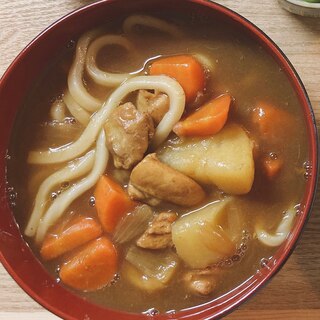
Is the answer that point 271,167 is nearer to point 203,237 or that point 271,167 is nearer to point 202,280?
point 203,237

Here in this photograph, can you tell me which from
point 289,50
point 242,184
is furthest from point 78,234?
point 289,50

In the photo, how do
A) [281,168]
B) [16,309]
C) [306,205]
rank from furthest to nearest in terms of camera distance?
[16,309] → [281,168] → [306,205]

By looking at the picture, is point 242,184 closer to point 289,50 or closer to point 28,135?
point 289,50

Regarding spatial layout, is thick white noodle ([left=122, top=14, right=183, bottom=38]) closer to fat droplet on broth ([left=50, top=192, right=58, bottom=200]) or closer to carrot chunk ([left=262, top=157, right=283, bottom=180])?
carrot chunk ([left=262, top=157, right=283, bottom=180])

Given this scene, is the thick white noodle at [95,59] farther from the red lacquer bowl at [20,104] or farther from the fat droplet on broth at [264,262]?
the fat droplet on broth at [264,262]

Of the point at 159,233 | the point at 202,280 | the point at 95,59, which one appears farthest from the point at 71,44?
the point at 202,280

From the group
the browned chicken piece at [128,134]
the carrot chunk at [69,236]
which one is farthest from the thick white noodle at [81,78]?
the carrot chunk at [69,236]

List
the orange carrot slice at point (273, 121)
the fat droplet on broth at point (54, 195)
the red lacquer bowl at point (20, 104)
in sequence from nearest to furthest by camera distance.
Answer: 1. the red lacquer bowl at point (20, 104)
2. the orange carrot slice at point (273, 121)
3. the fat droplet on broth at point (54, 195)
